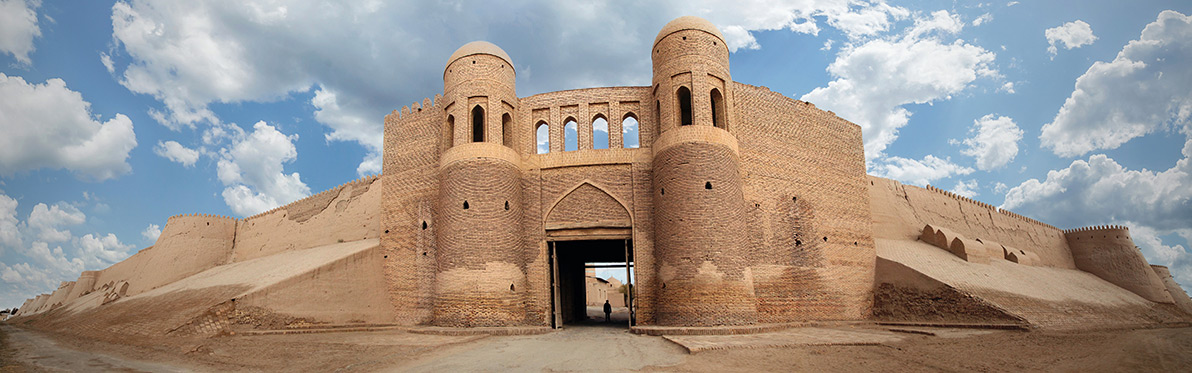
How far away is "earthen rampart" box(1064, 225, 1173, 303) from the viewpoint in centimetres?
2336

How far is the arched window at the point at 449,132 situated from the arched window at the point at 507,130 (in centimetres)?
145

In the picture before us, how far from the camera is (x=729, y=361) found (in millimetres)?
9664

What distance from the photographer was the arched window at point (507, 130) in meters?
17.7

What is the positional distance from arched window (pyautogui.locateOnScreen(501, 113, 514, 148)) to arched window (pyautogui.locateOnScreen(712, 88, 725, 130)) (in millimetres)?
5787

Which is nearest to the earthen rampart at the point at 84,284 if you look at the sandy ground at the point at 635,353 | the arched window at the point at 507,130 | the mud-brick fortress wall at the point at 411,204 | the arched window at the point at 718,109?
the sandy ground at the point at 635,353

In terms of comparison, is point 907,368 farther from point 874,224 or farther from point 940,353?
point 874,224

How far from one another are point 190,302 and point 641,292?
10788 millimetres

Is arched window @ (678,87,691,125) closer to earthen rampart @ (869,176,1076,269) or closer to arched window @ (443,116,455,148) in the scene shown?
arched window @ (443,116,455,148)

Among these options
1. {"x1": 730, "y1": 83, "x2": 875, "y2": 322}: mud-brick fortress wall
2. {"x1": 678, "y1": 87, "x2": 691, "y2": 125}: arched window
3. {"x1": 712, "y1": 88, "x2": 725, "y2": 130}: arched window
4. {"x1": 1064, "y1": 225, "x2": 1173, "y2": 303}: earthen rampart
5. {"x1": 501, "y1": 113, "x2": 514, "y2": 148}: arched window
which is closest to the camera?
{"x1": 730, "y1": 83, "x2": 875, "y2": 322}: mud-brick fortress wall

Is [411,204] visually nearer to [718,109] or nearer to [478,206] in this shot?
[478,206]

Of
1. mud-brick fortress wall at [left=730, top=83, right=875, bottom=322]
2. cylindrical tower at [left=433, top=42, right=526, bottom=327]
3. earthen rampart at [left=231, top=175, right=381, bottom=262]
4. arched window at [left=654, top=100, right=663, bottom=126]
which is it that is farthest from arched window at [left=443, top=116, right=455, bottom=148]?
mud-brick fortress wall at [left=730, top=83, right=875, bottom=322]

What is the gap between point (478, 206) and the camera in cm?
1575

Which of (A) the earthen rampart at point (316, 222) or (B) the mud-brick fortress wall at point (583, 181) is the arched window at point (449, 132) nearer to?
(B) the mud-brick fortress wall at point (583, 181)

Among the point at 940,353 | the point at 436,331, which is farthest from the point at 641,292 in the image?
the point at 940,353
